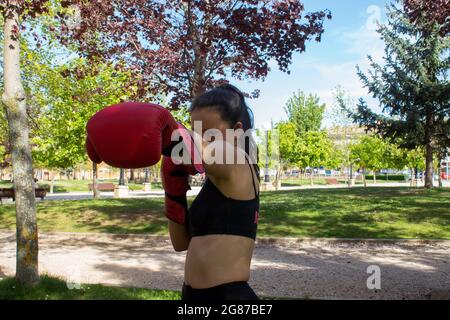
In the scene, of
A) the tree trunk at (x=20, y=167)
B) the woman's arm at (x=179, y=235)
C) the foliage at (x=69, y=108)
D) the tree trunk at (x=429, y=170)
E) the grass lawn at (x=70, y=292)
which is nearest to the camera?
the woman's arm at (x=179, y=235)

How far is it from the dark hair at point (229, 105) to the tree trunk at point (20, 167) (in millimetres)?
4353

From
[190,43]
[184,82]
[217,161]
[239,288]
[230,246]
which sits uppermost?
[190,43]

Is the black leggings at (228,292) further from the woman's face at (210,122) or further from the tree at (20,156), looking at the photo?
the tree at (20,156)

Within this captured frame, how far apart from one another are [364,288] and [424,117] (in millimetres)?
20034

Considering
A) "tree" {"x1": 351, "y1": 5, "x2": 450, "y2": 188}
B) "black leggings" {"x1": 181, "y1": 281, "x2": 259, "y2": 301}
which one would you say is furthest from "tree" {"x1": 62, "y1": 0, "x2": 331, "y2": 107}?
"tree" {"x1": 351, "y1": 5, "x2": 450, "y2": 188}

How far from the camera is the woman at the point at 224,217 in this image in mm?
1795

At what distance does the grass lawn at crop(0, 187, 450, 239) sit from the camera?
33.3 feet

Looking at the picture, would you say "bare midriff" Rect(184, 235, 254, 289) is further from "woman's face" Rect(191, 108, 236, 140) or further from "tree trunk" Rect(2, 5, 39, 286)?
"tree trunk" Rect(2, 5, 39, 286)

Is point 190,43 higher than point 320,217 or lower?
higher

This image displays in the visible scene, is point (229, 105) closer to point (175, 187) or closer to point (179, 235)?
point (175, 187)

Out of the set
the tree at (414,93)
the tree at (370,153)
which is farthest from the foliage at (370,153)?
the tree at (414,93)

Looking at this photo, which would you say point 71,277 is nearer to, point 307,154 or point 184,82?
point 184,82

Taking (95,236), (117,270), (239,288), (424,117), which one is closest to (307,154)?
(424,117)

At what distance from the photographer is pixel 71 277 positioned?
20.5 ft
